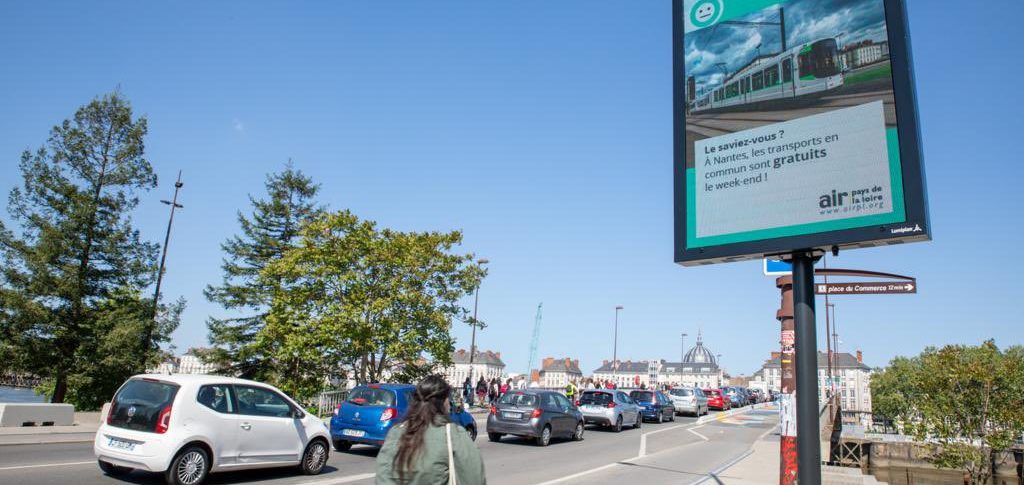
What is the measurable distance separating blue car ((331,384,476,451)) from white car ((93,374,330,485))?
2900 millimetres

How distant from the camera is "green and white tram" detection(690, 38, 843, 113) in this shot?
5.43 m

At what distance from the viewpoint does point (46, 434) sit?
14.6m

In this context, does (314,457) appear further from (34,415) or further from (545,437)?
(34,415)

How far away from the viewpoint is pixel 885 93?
520 cm

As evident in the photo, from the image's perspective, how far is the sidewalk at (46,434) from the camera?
13.4 m

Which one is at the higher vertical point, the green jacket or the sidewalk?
the green jacket

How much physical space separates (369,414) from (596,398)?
13382 mm

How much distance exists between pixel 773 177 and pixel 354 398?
10962 millimetres

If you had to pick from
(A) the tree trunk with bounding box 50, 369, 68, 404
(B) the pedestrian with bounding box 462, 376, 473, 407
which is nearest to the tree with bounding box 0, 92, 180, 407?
(A) the tree trunk with bounding box 50, 369, 68, 404

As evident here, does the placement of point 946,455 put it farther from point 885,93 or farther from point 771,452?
point 885,93

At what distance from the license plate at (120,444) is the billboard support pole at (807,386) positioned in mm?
8454

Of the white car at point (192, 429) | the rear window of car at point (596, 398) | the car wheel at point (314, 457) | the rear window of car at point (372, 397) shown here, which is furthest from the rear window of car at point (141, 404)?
the rear window of car at point (596, 398)

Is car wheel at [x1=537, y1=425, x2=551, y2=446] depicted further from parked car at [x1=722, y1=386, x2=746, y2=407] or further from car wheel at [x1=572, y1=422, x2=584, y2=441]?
parked car at [x1=722, y1=386, x2=746, y2=407]

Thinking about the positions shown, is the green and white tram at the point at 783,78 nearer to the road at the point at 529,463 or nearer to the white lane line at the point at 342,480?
the road at the point at 529,463
